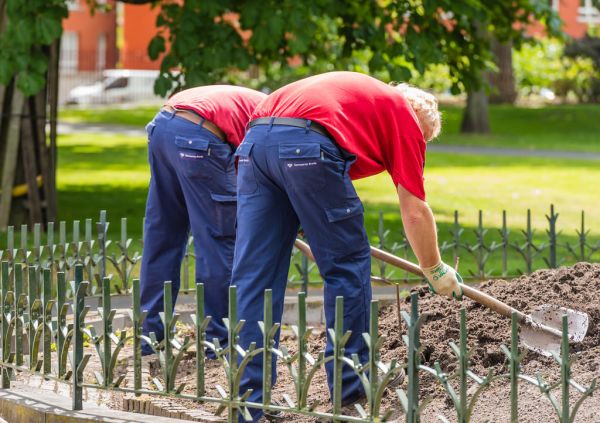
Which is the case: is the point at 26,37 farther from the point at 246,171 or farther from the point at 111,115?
the point at 111,115

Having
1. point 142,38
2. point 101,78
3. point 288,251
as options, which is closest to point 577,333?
point 288,251

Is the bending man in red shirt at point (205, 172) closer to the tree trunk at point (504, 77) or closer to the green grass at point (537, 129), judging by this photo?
the green grass at point (537, 129)

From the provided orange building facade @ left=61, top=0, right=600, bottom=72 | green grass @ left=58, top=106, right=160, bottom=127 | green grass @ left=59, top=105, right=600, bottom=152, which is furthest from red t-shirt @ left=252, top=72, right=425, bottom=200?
orange building facade @ left=61, top=0, right=600, bottom=72

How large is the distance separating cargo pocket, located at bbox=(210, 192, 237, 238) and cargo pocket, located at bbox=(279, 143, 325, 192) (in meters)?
1.12

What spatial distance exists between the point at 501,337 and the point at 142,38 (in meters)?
41.7

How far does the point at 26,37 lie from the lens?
33.7 ft

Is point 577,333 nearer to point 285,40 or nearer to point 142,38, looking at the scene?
point 285,40

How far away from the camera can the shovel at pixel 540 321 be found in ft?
16.1

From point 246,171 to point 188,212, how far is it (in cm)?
115

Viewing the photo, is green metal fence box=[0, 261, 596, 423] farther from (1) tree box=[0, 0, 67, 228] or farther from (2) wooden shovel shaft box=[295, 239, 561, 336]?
(1) tree box=[0, 0, 67, 228]

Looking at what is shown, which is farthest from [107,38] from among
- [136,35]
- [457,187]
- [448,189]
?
[448,189]

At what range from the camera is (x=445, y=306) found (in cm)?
576

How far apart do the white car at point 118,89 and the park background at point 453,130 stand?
0.07 meters

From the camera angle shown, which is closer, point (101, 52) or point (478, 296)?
point (478, 296)
